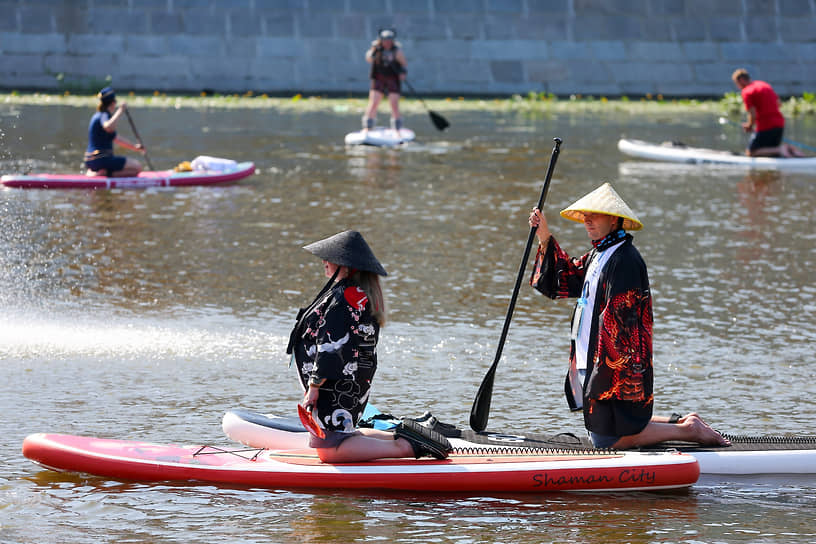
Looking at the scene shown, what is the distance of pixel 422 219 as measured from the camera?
15180 mm

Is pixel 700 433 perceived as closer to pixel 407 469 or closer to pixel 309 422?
pixel 407 469

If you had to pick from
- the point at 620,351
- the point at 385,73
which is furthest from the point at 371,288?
the point at 385,73

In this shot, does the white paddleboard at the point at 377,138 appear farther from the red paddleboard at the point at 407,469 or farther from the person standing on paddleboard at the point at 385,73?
the red paddleboard at the point at 407,469

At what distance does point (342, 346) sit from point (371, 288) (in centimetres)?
32

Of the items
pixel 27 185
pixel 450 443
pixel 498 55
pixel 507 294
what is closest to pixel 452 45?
pixel 498 55

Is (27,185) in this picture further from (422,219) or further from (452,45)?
(452,45)

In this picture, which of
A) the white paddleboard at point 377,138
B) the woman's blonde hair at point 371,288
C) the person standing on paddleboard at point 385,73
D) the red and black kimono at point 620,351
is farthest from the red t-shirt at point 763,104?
the woman's blonde hair at point 371,288

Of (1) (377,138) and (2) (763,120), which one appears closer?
(2) (763,120)

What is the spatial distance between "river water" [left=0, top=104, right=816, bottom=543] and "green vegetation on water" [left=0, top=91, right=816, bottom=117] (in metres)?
10.3

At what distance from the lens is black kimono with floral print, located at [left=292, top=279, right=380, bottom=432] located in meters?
6.36

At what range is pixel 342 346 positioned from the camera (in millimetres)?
6367

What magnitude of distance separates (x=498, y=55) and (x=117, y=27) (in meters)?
9.70

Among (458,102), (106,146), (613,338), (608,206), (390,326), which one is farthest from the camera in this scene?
(458,102)

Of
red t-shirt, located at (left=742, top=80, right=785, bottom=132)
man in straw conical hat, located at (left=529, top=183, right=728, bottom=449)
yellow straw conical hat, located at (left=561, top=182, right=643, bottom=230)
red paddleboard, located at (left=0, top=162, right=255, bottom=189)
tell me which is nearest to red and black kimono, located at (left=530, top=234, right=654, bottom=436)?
man in straw conical hat, located at (left=529, top=183, right=728, bottom=449)
